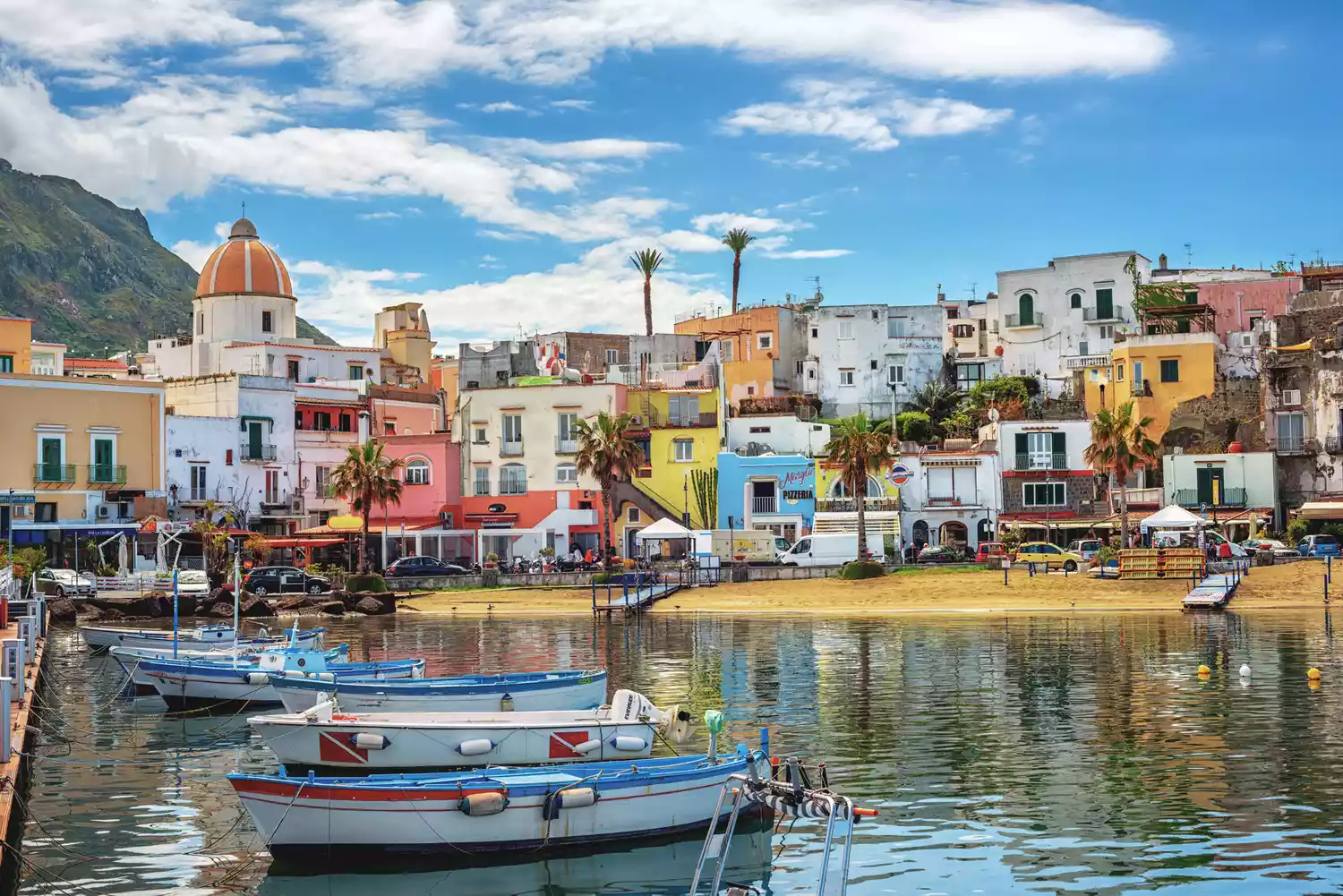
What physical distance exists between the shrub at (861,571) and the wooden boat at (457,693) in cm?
3550

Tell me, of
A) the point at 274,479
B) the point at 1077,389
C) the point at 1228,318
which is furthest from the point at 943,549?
the point at 274,479

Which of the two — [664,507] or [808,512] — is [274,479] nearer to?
[664,507]

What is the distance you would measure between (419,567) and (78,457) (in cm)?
1784

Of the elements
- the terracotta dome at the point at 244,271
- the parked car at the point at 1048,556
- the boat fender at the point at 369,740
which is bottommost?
the boat fender at the point at 369,740

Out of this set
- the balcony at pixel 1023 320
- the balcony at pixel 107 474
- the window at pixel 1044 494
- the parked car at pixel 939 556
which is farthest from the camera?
the balcony at pixel 1023 320

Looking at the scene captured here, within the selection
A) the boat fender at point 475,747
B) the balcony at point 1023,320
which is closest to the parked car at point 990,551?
the balcony at point 1023,320

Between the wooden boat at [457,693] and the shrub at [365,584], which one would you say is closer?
the wooden boat at [457,693]

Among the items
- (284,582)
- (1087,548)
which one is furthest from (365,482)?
(1087,548)

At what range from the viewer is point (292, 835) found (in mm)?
22203

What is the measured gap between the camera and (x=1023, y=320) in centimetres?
10188

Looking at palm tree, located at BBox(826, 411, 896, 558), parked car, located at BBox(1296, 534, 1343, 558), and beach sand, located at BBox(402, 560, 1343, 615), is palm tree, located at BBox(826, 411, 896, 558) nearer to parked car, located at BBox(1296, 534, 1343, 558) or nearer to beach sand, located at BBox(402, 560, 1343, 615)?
beach sand, located at BBox(402, 560, 1343, 615)

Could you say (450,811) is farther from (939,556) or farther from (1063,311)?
(1063,311)

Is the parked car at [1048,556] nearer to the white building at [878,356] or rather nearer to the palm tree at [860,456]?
the palm tree at [860,456]

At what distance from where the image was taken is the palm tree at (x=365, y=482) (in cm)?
7719
